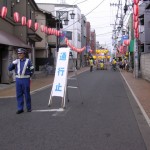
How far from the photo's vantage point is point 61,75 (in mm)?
12180

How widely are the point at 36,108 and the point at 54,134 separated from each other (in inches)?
161

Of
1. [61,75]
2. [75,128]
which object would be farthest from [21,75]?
[75,128]

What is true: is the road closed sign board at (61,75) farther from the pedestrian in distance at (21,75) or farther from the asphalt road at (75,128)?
the pedestrian in distance at (21,75)

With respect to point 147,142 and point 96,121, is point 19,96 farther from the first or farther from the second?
point 147,142

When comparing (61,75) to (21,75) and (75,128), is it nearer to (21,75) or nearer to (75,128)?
(21,75)

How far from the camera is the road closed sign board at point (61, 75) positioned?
12000mm

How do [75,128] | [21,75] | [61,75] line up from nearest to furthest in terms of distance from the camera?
[75,128], [21,75], [61,75]

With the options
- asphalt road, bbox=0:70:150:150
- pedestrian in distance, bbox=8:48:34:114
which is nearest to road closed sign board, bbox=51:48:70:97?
asphalt road, bbox=0:70:150:150

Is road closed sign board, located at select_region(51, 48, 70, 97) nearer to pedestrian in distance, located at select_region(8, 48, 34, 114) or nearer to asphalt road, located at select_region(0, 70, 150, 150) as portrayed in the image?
asphalt road, located at select_region(0, 70, 150, 150)

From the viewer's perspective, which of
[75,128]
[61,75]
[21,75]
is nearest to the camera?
[75,128]

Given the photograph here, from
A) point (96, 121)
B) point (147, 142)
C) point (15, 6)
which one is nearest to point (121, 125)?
point (96, 121)

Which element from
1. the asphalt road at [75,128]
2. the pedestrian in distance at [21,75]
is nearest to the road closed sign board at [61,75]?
the asphalt road at [75,128]

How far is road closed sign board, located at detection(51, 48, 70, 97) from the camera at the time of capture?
472 inches

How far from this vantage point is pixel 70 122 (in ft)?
29.8
